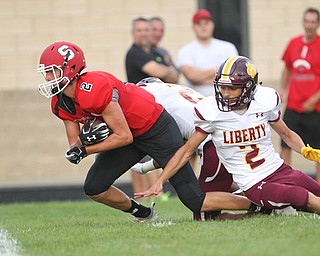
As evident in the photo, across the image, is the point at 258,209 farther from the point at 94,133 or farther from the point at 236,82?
the point at 94,133

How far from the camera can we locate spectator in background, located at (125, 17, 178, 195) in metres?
11.0

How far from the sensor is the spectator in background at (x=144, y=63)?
1099 centimetres

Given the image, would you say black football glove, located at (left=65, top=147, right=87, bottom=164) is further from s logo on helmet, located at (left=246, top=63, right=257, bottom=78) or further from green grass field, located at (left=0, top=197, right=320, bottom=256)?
s logo on helmet, located at (left=246, top=63, right=257, bottom=78)

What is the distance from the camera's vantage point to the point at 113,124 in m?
7.10

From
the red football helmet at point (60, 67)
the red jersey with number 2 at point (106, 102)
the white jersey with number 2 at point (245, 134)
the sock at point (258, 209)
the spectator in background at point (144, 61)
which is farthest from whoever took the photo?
the spectator in background at point (144, 61)

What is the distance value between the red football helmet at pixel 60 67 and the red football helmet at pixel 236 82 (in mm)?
1017

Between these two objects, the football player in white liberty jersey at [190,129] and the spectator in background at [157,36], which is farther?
the spectator in background at [157,36]

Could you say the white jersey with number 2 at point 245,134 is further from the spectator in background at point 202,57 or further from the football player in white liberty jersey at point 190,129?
the spectator in background at point 202,57

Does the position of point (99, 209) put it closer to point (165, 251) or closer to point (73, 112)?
point (73, 112)

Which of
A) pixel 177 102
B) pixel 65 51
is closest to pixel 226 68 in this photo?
pixel 177 102

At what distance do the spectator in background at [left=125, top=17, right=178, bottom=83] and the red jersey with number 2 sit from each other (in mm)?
3363

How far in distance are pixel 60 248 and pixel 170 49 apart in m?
8.77

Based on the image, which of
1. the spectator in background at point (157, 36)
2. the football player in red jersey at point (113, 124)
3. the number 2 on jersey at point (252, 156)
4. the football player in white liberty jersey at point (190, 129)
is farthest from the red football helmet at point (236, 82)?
the spectator in background at point (157, 36)

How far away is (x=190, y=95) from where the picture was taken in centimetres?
803
